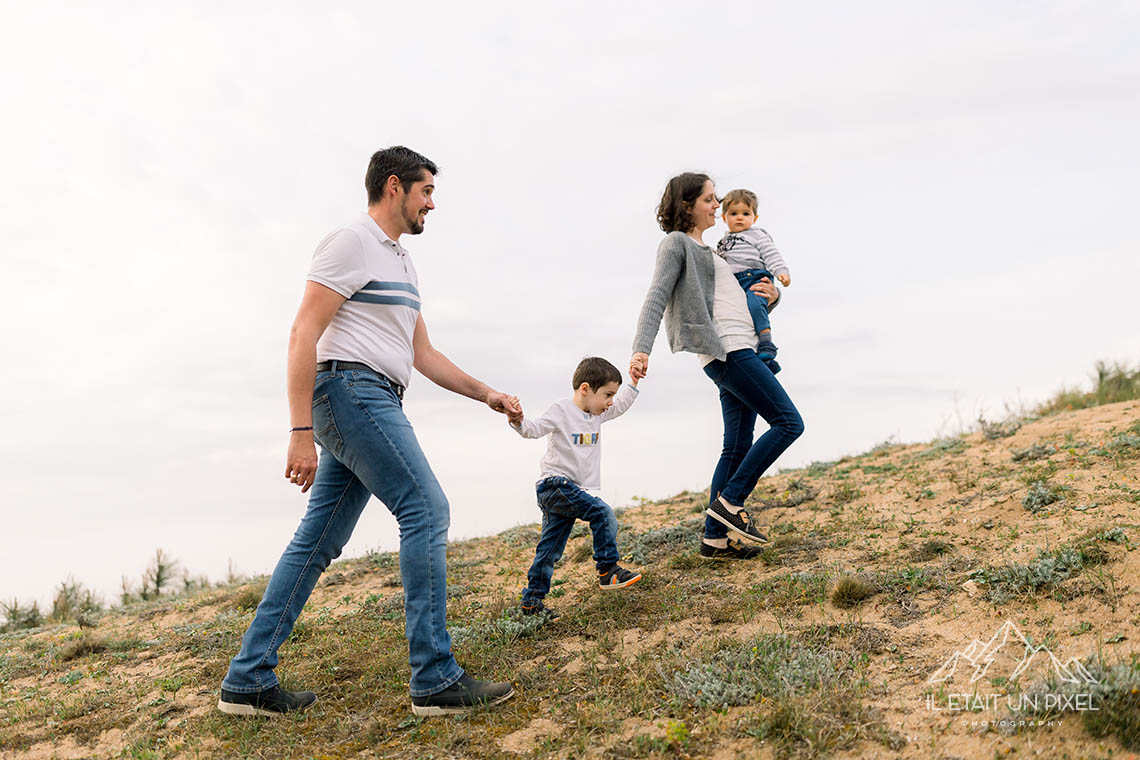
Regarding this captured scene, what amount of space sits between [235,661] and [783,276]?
466cm

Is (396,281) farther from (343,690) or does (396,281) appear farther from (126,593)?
(126,593)

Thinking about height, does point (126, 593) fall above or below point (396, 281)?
below

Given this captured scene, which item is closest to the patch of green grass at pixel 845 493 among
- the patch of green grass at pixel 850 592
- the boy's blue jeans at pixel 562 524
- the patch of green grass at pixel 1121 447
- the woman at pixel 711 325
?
the patch of green grass at pixel 1121 447

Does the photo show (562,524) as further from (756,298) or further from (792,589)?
(756,298)

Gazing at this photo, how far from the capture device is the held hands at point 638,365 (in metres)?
5.96

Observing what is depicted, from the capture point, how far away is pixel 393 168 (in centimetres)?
A: 460

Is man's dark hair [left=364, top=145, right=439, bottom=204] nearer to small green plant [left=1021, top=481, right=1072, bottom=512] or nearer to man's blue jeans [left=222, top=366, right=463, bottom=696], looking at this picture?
man's blue jeans [left=222, top=366, right=463, bottom=696]

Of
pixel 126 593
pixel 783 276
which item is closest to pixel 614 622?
pixel 783 276

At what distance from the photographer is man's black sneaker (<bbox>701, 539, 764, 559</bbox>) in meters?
6.69

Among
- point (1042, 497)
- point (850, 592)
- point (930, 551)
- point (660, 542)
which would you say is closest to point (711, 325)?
point (850, 592)

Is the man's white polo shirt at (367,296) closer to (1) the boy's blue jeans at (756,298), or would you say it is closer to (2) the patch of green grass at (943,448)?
(1) the boy's blue jeans at (756,298)

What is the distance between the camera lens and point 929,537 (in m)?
6.70

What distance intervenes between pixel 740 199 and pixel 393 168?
336 centimetres

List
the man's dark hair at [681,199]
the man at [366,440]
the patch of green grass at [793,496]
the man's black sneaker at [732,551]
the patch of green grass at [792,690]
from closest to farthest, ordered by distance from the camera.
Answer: the patch of green grass at [792,690] < the man at [366,440] < the man's dark hair at [681,199] < the man's black sneaker at [732,551] < the patch of green grass at [793,496]
